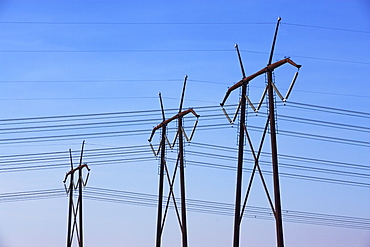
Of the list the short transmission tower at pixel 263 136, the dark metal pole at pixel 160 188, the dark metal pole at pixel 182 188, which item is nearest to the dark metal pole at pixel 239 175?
the short transmission tower at pixel 263 136

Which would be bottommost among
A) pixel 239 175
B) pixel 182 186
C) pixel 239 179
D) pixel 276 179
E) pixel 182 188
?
pixel 276 179

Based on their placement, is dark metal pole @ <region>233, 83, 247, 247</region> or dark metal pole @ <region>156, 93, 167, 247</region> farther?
dark metal pole @ <region>156, 93, 167, 247</region>

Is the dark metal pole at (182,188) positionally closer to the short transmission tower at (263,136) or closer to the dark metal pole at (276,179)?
the short transmission tower at (263,136)

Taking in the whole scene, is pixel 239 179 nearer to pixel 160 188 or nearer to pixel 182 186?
pixel 182 186

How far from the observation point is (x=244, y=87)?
60.1 m

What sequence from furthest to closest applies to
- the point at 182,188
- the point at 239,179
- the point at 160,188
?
1. the point at 160,188
2. the point at 182,188
3. the point at 239,179

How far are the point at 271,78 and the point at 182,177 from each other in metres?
15.2

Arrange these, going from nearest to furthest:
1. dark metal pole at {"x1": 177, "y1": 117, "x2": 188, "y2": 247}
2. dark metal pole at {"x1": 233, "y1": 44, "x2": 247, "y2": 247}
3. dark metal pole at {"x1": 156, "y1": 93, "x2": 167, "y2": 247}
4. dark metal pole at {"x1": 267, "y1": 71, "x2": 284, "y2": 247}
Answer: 1. dark metal pole at {"x1": 267, "y1": 71, "x2": 284, "y2": 247}
2. dark metal pole at {"x1": 233, "y1": 44, "x2": 247, "y2": 247}
3. dark metal pole at {"x1": 177, "y1": 117, "x2": 188, "y2": 247}
4. dark metal pole at {"x1": 156, "y1": 93, "x2": 167, "y2": 247}

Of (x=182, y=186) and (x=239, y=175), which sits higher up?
Result: (x=182, y=186)

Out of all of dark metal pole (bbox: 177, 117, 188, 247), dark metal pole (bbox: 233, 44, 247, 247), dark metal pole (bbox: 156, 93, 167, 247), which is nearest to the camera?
dark metal pole (bbox: 233, 44, 247, 247)

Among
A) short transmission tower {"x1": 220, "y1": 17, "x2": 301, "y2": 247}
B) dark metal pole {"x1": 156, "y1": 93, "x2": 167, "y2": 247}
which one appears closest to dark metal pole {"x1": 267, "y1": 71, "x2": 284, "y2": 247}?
short transmission tower {"x1": 220, "y1": 17, "x2": 301, "y2": 247}

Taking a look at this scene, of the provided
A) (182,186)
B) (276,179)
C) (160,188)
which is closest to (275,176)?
(276,179)

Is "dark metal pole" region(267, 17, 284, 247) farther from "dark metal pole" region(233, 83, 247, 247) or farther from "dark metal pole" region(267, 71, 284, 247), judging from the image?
"dark metal pole" region(233, 83, 247, 247)

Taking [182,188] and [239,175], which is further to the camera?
[182,188]
